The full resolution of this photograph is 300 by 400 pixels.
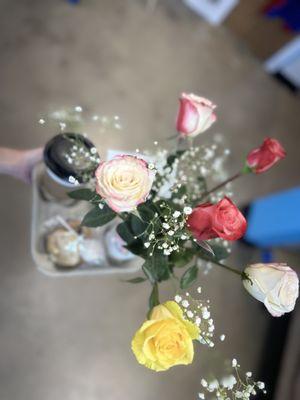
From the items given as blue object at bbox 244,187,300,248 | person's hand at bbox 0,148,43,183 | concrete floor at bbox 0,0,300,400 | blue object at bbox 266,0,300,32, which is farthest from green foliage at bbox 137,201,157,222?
blue object at bbox 266,0,300,32

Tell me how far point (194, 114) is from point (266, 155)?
173 mm

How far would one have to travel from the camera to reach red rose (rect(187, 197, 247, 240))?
2.13 ft

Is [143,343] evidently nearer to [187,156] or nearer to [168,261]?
[168,261]

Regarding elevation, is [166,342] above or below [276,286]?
below

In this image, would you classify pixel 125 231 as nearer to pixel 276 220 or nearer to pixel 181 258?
pixel 181 258

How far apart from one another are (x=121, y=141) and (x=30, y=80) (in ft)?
1.32

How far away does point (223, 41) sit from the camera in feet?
6.79

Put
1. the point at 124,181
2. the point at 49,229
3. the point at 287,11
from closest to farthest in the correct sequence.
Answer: the point at 124,181 → the point at 49,229 → the point at 287,11

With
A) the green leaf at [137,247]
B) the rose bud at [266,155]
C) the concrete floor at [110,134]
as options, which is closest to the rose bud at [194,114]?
the rose bud at [266,155]

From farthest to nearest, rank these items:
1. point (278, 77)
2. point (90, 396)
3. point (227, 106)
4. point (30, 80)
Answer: point (278, 77), point (227, 106), point (30, 80), point (90, 396)

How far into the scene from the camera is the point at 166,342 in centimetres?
63

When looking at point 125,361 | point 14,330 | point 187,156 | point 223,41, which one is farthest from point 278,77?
point 14,330

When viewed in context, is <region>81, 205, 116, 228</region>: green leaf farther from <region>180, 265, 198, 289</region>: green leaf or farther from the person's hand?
the person's hand

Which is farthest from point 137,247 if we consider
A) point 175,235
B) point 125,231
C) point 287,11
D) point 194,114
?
point 287,11
